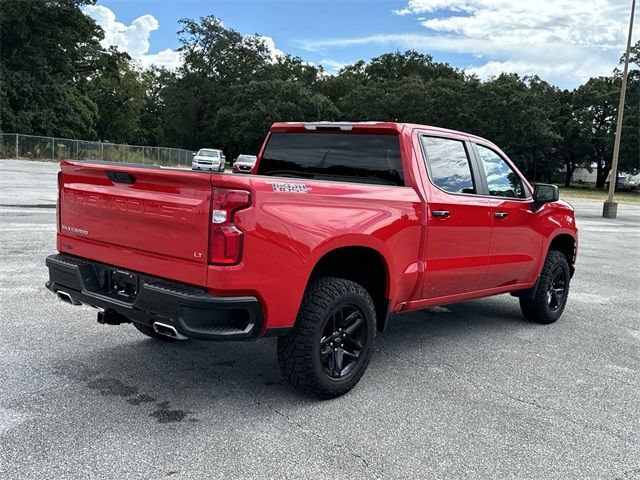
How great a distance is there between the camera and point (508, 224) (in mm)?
5703

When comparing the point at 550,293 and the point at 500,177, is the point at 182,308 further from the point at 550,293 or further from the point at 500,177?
the point at 550,293

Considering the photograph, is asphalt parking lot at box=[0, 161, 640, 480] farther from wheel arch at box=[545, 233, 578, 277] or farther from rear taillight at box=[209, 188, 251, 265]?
rear taillight at box=[209, 188, 251, 265]

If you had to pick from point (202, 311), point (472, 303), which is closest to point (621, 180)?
point (472, 303)

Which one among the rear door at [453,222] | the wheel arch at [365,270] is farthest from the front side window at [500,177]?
the wheel arch at [365,270]

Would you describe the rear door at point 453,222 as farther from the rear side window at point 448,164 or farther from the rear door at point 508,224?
the rear door at point 508,224

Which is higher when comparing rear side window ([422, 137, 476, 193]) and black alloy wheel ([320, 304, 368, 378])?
rear side window ([422, 137, 476, 193])

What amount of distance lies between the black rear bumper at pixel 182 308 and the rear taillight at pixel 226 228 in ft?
0.77

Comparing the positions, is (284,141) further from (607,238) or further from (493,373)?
(607,238)

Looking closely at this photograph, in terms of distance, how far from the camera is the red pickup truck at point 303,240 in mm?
3523

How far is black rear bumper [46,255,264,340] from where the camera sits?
348cm

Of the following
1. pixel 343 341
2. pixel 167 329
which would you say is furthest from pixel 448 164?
pixel 167 329

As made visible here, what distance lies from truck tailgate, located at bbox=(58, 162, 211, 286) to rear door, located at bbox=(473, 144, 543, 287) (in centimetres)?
297

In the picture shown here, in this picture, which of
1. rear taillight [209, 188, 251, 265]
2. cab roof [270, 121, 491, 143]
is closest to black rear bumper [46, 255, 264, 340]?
rear taillight [209, 188, 251, 265]

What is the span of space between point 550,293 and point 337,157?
2993 millimetres
